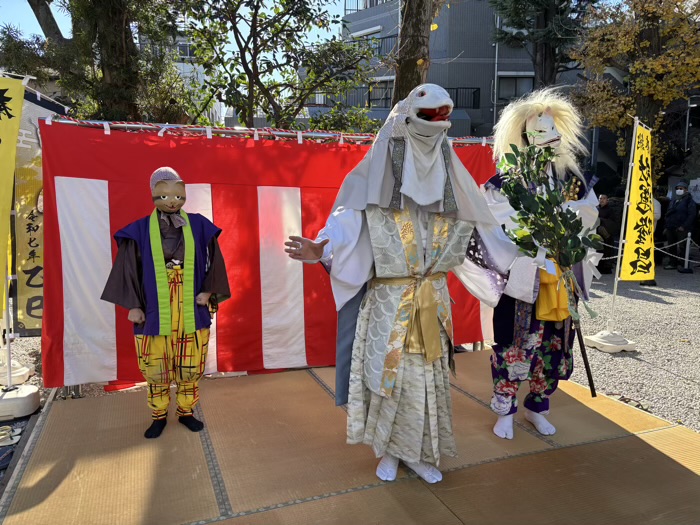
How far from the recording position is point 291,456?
3.05m

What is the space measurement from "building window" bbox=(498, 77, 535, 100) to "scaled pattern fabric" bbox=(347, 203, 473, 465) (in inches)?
720

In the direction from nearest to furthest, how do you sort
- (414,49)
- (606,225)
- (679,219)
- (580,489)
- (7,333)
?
(580,489) < (7,333) < (414,49) < (606,225) < (679,219)

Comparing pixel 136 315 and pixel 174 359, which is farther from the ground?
pixel 136 315

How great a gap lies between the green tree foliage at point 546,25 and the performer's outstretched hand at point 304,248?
15.5m

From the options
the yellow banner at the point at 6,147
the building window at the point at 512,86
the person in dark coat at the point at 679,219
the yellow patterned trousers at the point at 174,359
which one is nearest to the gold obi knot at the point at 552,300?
the yellow patterned trousers at the point at 174,359

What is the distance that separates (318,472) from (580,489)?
143cm

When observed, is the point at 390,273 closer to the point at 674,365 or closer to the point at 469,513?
the point at 469,513

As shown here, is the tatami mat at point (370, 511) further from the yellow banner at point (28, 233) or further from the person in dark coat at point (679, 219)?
the person in dark coat at point (679, 219)

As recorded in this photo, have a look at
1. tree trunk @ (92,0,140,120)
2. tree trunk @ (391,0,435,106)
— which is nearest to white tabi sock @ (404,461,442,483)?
tree trunk @ (391,0,435,106)

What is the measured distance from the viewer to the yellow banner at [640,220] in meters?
5.38

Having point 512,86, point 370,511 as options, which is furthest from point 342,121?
point 512,86

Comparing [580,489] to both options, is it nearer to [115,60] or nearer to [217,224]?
[217,224]

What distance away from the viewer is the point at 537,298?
310 cm

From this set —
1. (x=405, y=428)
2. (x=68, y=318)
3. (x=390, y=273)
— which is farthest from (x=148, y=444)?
(x=390, y=273)
